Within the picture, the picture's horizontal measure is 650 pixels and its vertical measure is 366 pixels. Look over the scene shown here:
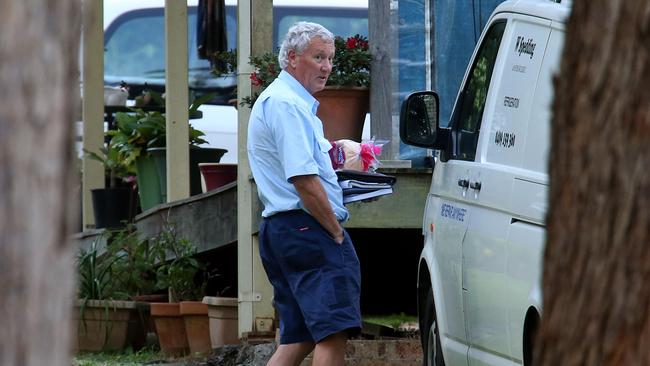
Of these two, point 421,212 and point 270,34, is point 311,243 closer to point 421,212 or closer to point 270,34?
point 421,212

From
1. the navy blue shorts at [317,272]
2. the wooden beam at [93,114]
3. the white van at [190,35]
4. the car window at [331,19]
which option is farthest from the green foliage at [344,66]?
the car window at [331,19]

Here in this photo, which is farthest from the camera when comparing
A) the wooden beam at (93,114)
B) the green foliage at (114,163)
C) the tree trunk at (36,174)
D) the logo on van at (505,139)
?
the wooden beam at (93,114)

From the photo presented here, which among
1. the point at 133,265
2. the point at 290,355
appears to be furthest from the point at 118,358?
the point at 290,355

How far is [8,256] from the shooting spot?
6.56 feet

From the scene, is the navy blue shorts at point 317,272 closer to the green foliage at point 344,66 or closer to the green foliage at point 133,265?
the green foliage at point 344,66

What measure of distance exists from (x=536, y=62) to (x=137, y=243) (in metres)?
5.69

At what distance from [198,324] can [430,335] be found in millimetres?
3362

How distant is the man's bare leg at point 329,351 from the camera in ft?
19.2

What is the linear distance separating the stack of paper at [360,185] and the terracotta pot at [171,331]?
12.4 ft

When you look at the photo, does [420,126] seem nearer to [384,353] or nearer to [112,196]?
[384,353]

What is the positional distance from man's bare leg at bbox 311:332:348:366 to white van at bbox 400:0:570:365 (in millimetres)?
434

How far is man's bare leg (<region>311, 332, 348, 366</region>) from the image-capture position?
5.84m

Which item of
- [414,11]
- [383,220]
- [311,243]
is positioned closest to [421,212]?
[383,220]

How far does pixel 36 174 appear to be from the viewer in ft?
6.66
